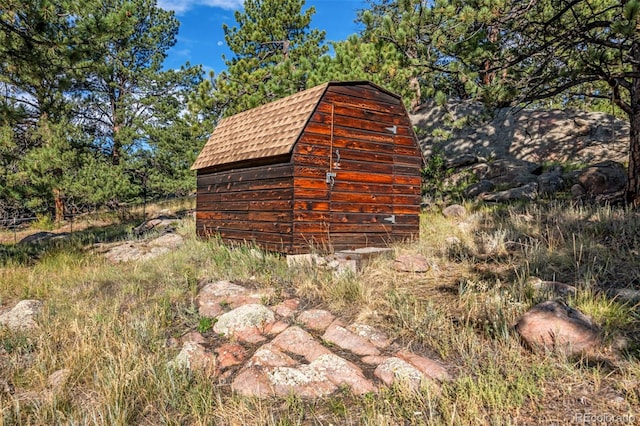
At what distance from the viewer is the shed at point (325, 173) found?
7945 mm

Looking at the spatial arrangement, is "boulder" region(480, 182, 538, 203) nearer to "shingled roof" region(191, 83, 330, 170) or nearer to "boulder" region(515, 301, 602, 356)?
"shingled roof" region(191, 83, 330, 170)

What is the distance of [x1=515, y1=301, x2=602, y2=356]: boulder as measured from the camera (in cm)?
365

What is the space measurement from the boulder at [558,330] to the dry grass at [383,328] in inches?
4.9

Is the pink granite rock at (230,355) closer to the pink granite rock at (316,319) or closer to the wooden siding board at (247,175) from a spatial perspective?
the pink granite rock at (316,319)

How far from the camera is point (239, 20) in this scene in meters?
20.8

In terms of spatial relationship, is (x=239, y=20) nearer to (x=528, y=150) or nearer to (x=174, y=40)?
(x=174, y=40)

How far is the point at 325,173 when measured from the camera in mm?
8172

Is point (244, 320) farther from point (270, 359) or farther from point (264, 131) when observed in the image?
point (264, 131)

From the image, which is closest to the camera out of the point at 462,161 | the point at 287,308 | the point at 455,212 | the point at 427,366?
the point at 427,366

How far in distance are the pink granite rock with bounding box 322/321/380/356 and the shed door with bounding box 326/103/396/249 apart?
3.60 meters

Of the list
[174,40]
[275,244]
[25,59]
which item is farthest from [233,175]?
[174,40]

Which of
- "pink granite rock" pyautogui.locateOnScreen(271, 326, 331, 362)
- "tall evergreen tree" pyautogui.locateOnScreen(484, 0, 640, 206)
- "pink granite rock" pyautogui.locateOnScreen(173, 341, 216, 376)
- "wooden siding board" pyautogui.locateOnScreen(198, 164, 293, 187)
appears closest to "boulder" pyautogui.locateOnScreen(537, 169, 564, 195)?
"tall evergreen tree" pyautogui.locateOnScreen(484, 0, 640, 206)

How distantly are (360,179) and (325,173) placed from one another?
0.92 m

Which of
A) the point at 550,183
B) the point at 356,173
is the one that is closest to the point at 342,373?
the point at 356,173
